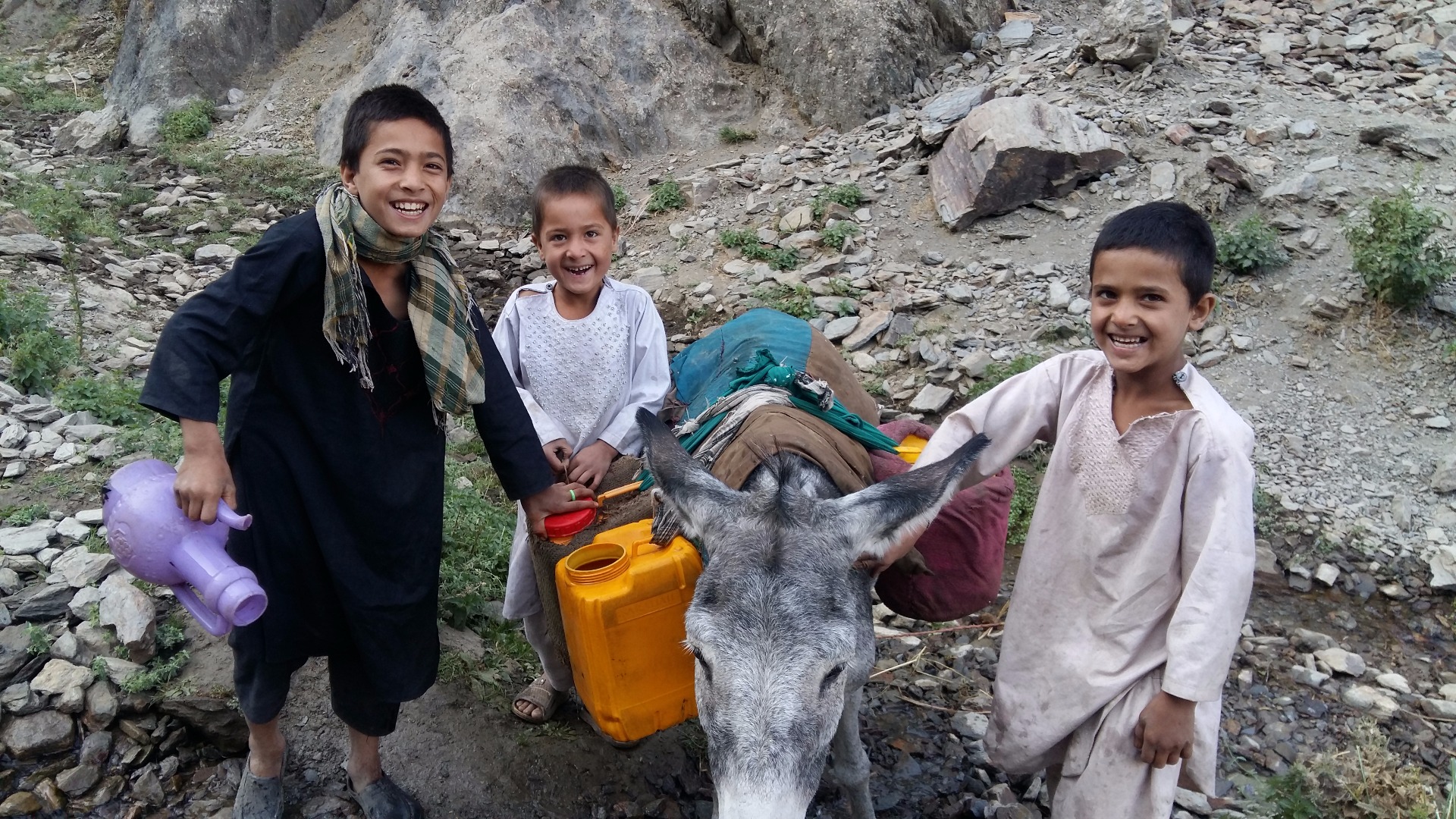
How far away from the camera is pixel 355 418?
2539 millimetres

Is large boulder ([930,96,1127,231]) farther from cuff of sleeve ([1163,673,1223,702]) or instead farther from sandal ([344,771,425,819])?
sandal ([344,771,425,819])

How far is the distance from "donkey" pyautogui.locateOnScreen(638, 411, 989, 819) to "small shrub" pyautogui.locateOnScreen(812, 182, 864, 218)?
220 inches

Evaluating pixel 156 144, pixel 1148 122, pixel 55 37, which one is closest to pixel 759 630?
pixel 1148 122

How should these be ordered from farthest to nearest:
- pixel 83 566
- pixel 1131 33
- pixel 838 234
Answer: pixel 1131 33
pixel 838 234
pixel 83 566

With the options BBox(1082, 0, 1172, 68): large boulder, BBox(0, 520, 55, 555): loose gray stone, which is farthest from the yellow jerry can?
BBox(1082, 0, 1172, 68): large boulder

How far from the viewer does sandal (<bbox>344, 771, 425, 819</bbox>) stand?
9.67ft

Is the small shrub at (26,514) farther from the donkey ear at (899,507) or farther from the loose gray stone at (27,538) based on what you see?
Answer: the donkey ear at (899,507)

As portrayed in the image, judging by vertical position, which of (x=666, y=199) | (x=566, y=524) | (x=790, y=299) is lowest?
(x=790, y=299)

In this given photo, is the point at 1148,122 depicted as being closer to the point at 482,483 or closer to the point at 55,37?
the point at 482,483

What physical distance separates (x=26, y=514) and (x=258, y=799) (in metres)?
1.96

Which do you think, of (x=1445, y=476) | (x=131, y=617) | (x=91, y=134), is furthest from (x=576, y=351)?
(x=91, y=134)

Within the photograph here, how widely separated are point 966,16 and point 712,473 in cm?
882

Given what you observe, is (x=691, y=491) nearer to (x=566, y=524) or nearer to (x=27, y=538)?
(x=566, y=524)

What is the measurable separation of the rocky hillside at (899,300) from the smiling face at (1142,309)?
1604 millimetres
